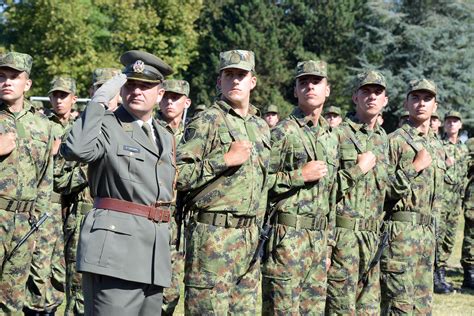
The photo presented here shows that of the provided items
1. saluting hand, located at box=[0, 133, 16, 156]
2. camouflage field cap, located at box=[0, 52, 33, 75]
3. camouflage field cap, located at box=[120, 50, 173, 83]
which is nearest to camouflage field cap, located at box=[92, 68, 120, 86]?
camouflage field cap, located at box=[0, 52, 33, 75]

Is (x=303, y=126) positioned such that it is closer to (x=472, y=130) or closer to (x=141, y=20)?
(x=141, y=20)

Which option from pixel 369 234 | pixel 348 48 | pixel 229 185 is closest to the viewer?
pixel 229 185

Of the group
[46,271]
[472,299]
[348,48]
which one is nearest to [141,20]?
[348,48]

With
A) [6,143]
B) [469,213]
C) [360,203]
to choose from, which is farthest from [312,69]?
[469,213]

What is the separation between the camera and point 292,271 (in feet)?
24.6

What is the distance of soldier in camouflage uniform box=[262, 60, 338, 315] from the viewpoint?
750 centimetres

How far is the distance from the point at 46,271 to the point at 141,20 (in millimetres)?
31227

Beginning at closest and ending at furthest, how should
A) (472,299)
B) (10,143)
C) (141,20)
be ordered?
1. (10,143)
2. (472,299)
3. (141,20)

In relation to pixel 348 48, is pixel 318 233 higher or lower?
lower

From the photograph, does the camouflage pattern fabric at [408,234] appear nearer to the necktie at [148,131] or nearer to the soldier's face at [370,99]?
the soldier's face at [370,99]

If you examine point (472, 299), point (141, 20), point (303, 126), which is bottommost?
point (472, 299)

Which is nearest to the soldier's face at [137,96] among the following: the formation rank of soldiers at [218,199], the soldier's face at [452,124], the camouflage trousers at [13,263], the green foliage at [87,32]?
the formation rank of soldiers at [218,199]

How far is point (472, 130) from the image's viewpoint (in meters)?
44.2

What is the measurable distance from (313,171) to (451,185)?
8.07m
